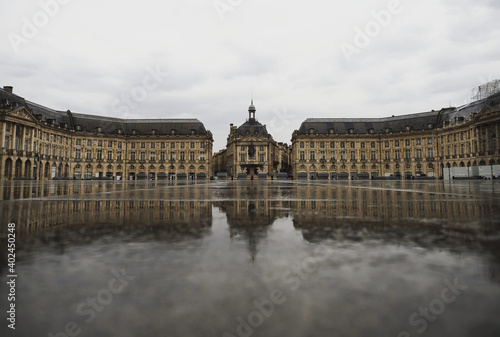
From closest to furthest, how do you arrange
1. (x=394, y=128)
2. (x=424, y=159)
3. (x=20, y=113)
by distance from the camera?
(x=20, y=113) < (x=424, y=159) < (x=394, y=128)

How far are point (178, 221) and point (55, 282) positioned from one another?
9.13 feet

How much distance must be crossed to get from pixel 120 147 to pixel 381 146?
7139 cm

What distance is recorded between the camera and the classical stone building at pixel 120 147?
2726 inches

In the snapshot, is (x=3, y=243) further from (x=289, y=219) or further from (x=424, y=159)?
(x=424, y=159)

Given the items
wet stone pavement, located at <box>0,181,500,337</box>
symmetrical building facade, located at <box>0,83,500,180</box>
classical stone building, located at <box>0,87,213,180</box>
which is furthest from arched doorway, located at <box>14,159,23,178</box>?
wet stone pavement, located at <box>0,181,500,337</box>

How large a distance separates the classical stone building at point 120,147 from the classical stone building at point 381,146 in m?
29.2

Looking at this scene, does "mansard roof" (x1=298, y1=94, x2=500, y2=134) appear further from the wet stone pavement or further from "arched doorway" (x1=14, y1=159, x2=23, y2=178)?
the wet stone pavement

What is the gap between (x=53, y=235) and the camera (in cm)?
364

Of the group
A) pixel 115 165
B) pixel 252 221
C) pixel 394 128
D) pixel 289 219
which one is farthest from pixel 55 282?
pixel 394 128

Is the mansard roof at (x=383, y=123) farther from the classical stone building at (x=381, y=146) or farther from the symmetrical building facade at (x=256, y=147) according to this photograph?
the symmetrical building facade at (x=256, y=147)

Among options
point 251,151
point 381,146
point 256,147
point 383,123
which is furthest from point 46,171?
point 383,123

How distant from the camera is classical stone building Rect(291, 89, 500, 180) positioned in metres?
72.5

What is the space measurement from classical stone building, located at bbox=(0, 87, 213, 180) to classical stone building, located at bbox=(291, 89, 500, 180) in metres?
29.2

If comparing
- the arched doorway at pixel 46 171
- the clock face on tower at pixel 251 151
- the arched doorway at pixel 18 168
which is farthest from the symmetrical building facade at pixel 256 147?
the arched doorway at pixel 18 168
